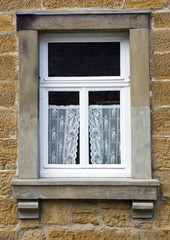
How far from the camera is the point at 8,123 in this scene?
4.52 metres

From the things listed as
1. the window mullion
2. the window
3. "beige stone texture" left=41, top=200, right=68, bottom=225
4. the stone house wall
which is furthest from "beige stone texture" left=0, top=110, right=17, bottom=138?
"beige stone texture" left=41, top=200, right=68, bottom=225

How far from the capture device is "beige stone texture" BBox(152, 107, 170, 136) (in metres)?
4.44

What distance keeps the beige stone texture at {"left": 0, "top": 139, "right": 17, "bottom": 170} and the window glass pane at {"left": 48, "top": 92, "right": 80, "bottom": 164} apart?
1.30ft

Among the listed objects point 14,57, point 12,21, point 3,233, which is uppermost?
point 12,21

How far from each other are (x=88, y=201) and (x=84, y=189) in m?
0.15

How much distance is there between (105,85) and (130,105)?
1.19 feet

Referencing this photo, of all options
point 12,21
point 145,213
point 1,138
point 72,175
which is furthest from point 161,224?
point 12,21

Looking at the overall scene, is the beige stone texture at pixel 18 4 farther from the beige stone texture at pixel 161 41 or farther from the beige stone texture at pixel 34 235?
the beige stone texture at pixel 34 235

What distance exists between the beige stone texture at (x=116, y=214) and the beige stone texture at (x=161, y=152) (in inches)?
21.9

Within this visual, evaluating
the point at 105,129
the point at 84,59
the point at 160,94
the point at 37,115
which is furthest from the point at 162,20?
the point at 37,115

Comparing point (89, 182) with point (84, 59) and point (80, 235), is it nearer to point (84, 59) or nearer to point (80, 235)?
point (80, 235)

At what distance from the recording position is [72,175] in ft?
14.9

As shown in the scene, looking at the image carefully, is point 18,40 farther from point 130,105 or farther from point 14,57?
point 130,105

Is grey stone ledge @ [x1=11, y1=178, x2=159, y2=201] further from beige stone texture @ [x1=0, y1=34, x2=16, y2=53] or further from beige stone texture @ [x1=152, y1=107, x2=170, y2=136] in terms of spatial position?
beige stone texture @ [x1=0, y1=34, x2=16, y2=53]
